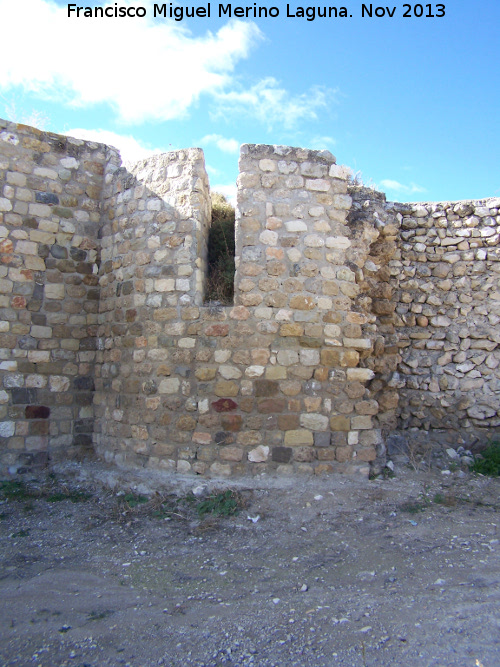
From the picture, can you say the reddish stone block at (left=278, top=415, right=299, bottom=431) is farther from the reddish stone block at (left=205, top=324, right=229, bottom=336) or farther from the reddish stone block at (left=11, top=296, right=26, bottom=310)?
the reddish stone block at (left=11, top=296, right=26, bottom=310)

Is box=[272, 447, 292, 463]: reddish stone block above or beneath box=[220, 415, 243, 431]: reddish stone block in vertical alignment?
beneath

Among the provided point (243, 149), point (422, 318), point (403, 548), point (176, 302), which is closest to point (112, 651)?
point (403, 548)

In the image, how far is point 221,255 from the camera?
19.1ft

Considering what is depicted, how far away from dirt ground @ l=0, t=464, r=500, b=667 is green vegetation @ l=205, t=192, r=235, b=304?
193 cm

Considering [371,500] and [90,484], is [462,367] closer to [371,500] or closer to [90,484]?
[371,500]

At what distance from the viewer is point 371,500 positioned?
485cm

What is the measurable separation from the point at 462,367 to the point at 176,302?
348cm

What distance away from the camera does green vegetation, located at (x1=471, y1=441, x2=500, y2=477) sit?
5609mm

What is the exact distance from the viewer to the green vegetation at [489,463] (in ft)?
18.4

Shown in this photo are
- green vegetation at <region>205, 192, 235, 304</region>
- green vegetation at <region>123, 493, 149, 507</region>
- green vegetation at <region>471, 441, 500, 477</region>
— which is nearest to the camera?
green vegetation at <region>123, 493, 149, 507</region>

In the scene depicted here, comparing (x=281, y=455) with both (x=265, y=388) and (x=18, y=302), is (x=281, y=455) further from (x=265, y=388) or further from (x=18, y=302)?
(x=18, y=302)

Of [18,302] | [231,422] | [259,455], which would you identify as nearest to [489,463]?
[259,455]

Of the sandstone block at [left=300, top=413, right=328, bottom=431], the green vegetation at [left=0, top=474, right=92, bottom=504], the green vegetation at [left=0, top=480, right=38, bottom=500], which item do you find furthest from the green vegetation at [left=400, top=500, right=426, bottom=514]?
the green vegetation at [left=0, top=480, right=38, bottom=500]

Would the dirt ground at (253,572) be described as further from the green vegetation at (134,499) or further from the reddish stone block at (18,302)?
the reddish stone block at (18,302)
